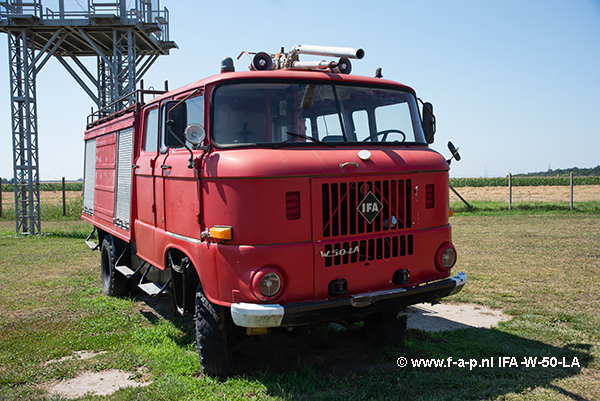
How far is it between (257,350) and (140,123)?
325cm

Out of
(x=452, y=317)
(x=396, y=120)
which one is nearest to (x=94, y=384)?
(x=396, y=120)

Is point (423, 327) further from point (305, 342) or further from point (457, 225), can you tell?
point (457, 225)

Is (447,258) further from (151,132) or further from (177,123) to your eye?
(151,132)

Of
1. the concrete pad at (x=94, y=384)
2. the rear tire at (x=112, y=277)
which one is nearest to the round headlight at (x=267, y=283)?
the concrete pad at (x=94, y=384)

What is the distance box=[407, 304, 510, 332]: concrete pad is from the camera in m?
5.80

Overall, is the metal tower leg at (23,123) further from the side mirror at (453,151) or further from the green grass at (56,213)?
the side mirror at (453,151)

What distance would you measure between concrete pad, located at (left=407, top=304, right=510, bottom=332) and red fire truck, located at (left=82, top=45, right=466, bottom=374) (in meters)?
1.01

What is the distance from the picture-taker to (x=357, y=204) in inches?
164

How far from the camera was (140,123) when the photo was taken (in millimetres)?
6223

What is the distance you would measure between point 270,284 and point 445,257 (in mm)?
1882

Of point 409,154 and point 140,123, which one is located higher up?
point 140,123

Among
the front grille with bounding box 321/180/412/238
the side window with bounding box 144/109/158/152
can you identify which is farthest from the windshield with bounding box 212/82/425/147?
the side window with bounding box 144/109/158/152

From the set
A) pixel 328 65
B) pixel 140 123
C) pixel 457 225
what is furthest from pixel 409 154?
pixel 457 225

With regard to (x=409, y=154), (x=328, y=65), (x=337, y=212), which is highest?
(x=328, y=65)
